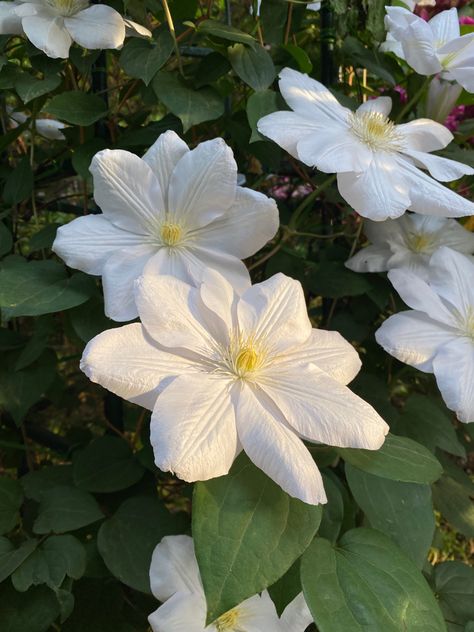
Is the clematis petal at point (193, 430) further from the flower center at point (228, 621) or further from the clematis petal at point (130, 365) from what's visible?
the flower center at point (228, 621)

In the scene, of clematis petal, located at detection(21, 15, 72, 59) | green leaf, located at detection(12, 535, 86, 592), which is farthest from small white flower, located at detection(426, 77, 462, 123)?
green leaf, located at detection(12, 535, 86, 592)

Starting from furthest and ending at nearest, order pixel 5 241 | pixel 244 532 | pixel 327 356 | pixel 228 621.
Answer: pixel 5 241, pixel 228 621, pixel 327 356, pixel 244 532

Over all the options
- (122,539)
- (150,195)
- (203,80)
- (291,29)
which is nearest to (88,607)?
(122,539)

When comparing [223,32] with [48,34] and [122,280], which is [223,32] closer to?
[48,34]

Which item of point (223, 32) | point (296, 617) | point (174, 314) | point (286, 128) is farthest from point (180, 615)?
point (223, 32)

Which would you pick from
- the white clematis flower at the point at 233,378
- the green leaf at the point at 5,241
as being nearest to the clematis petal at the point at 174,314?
the white clematis flower at the point at 233,378

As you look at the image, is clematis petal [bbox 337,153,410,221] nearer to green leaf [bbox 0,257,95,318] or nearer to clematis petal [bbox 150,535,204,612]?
green leaf [bbox 0,257,95,318]

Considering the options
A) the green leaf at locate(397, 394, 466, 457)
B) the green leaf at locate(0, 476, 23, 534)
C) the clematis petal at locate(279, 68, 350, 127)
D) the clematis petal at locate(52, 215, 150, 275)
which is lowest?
the green leaf at locate(0, 476, 23, 534)
